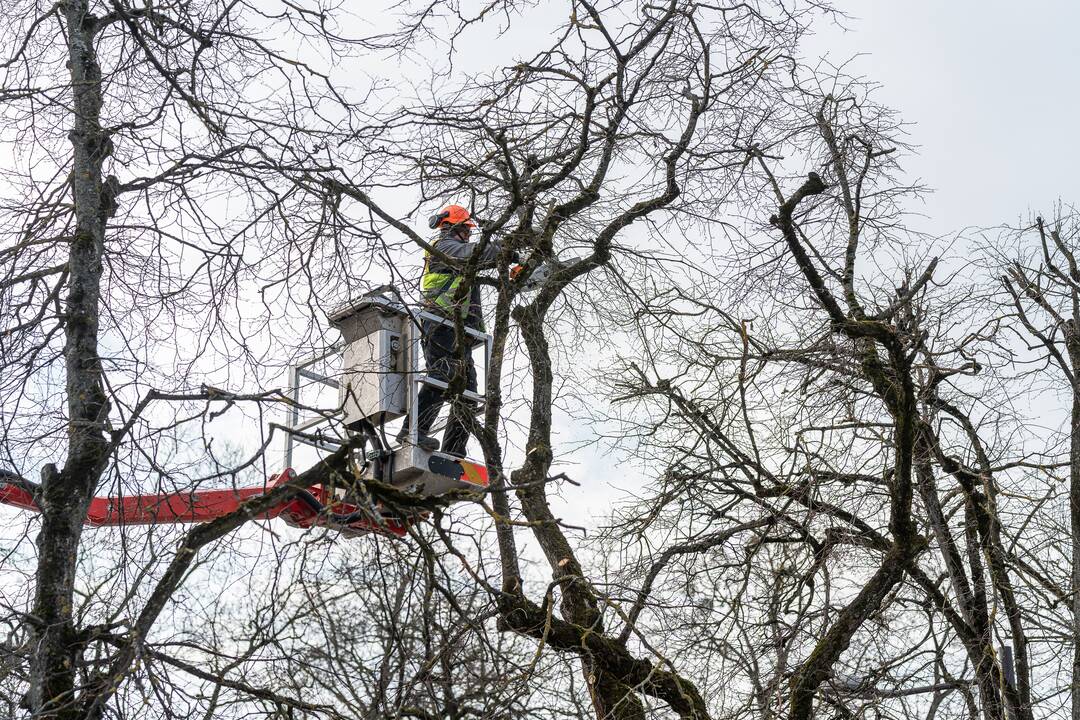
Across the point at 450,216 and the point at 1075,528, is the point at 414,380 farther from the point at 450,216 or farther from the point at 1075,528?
the point at 1075,528

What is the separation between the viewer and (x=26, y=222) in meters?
6.35

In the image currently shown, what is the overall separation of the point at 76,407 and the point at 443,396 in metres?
2.42

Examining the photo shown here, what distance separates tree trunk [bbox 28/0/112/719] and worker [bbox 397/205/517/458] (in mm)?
1849

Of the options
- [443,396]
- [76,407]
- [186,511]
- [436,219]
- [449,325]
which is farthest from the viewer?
[449,325]

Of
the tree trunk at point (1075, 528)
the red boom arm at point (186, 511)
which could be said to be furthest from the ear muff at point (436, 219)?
the tree trunk at point (1075, 528)

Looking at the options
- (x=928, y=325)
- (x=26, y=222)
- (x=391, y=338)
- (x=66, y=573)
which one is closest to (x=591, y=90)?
(x=391, y=338)

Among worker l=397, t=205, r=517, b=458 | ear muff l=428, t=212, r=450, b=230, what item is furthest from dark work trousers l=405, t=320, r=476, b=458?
ear muff l=428, t=212, r=450, b=230

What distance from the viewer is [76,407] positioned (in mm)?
5926

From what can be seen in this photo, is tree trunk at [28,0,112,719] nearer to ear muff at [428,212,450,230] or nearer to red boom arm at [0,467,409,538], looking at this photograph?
red boom arm at [0,467,409,538]

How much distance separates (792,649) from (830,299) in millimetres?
2183

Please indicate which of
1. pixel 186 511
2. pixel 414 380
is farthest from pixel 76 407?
pixel 414 380

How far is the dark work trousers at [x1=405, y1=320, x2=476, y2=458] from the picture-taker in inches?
313

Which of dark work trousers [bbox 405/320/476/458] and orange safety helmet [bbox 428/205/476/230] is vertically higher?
orange safety helmet [bbox 428/205/476/230]

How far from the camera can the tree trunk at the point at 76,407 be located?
5.50 m
